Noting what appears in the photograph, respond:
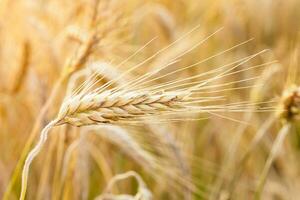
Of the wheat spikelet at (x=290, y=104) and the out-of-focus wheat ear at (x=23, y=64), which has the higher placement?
the out-of-focus wheat ear at (x=23, y=64)

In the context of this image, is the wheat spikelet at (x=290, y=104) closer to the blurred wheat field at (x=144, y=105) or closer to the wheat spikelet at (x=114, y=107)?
the blurred wheat field at (x=144, y=105)

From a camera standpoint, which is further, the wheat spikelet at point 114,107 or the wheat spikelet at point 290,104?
the wheat spikelet at point 290,104

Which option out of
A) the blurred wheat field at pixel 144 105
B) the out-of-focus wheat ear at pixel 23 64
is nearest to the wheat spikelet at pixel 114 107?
the blurred wheat field at pixel 144 105

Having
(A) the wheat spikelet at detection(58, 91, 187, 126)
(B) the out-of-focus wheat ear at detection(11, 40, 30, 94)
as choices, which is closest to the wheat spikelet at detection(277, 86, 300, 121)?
(A) the wheat spikelet at detection(58, 91, 187, 126)

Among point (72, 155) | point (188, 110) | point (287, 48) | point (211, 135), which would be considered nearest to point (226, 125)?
point (211, 135)

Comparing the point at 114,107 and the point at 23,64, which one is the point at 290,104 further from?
the point at 23,64

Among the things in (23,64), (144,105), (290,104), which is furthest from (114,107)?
(23,64)

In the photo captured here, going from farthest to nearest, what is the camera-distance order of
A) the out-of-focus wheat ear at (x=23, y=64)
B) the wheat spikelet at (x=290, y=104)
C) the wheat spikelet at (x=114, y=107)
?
the out-of-focus wheat ear at (x=23, y=64) → the wheat spikelet at (x=290, y=104) → the wheat spikelet at (x=114, y=107)

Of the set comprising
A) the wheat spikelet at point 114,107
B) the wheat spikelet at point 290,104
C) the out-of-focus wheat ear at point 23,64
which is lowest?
the wheat spikelet at point 114,107

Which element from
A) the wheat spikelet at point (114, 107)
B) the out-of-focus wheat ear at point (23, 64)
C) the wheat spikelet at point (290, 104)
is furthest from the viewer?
the out-of-focus wheat ear at point (23, 64)
